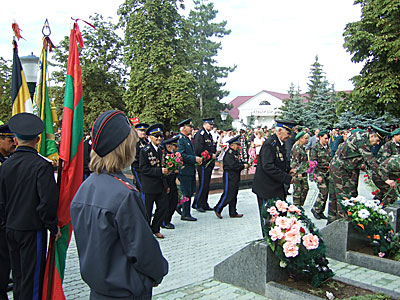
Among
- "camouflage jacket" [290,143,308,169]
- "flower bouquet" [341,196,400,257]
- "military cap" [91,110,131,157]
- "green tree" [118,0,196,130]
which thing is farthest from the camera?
"green tree" [118,0,196,130]

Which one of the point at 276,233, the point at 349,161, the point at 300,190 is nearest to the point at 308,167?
the point at 300,190

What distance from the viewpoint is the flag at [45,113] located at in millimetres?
4691

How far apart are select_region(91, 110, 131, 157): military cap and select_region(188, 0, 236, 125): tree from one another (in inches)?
1847

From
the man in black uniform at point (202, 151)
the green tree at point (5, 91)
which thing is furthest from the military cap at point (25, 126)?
the green tree at point (5, 91)

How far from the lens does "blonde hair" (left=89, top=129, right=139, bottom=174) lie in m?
2.36

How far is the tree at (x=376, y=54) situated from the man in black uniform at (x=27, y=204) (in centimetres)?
2115

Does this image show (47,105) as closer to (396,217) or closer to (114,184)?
(114,184)

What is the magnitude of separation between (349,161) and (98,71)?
1212 inches

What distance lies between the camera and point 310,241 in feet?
14.6

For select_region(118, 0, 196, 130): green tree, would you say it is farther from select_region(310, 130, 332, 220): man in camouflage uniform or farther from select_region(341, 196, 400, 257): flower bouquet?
select_region(341, 196, 400, 257): flower bouquet

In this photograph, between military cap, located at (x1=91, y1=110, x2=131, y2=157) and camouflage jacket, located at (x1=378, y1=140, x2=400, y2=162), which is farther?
camouflage jacket, located at (x1=378, y1=140, x2=400, y2=162)

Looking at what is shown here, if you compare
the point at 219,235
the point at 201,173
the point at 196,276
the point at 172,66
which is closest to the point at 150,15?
the point at 172,66

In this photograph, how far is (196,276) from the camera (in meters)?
5.43

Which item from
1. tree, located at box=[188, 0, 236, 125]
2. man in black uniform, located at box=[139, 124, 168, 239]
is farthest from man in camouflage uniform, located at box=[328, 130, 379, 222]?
tree, located at box=[188, 0, 236, 125]
